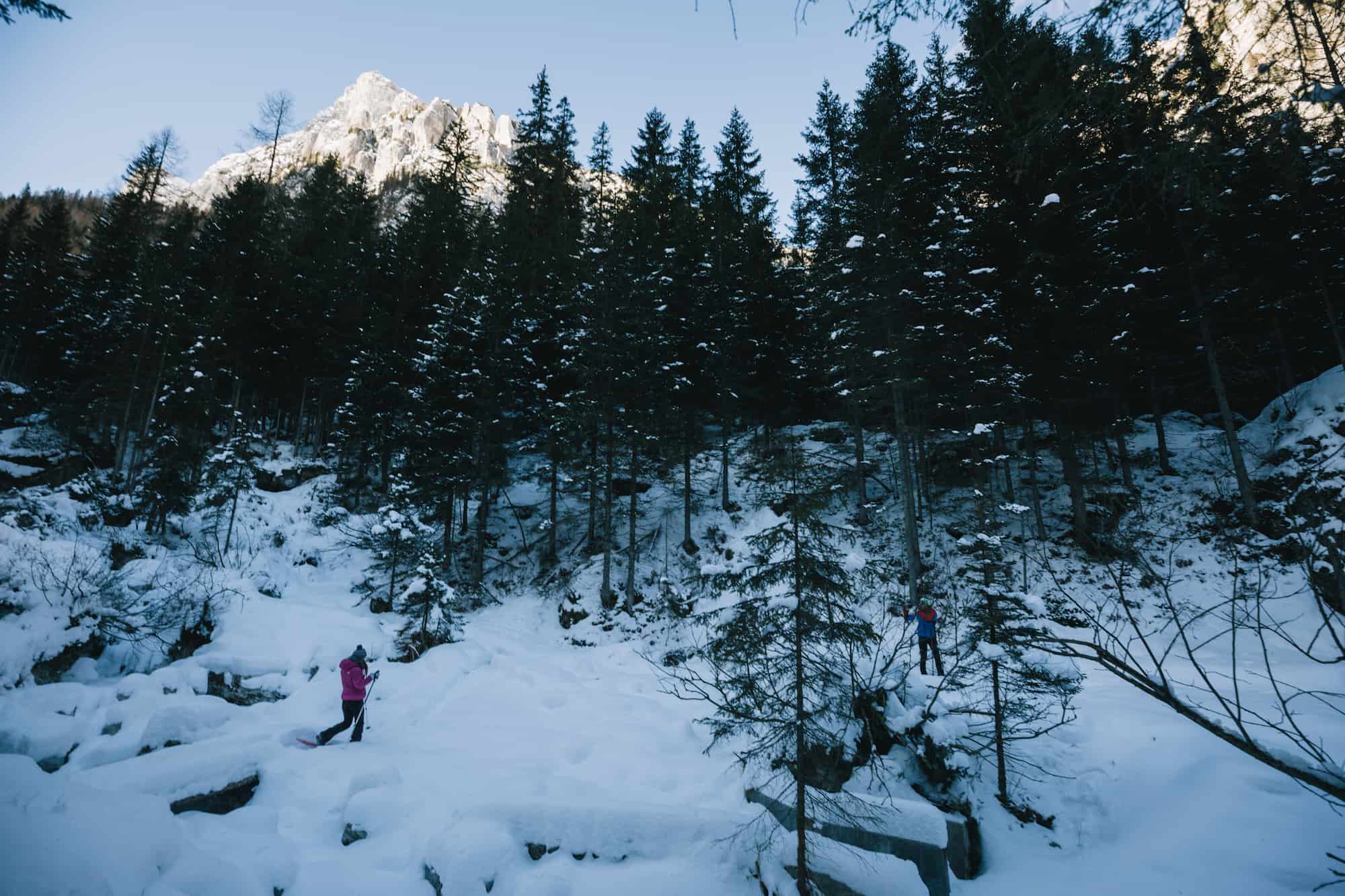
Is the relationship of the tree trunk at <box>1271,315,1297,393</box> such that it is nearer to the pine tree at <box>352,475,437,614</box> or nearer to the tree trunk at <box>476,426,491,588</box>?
the tree trunk at <box>476,426,491,588</box>

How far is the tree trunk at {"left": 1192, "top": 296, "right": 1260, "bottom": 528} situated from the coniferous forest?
205 millimetres

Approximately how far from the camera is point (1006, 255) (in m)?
19.5

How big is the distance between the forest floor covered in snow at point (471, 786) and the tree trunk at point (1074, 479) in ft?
14.5

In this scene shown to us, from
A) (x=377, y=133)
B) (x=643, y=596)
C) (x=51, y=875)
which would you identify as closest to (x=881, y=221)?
(x=643, y=596)

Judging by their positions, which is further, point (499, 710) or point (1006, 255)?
point (1006, 255)

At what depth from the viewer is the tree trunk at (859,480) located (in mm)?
21625

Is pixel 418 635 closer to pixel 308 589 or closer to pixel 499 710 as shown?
pixel 499 710

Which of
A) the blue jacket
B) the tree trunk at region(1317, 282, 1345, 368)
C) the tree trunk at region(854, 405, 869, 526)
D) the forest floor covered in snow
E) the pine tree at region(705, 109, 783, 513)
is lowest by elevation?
the forest floor covered in snow

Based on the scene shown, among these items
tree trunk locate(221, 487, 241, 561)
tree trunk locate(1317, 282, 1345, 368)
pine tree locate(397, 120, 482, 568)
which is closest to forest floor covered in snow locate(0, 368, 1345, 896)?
tree trunk locate(221, 487, 241, 561)

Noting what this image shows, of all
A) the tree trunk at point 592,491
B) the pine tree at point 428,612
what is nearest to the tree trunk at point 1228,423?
the tree trunk at point 592,491

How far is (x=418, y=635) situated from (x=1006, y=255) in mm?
23876

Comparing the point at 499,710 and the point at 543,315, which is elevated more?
the point at 543,315

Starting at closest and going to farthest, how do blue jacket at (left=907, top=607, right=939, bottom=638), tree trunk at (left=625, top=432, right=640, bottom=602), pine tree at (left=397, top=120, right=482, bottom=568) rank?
blue jacket at (left=907, top=607, right=939, bottom=638) → tree trunk at (left=625, top=432, right=640, bottom=602) → pine tree at (left=397, top=120, right=482, bottom=568)

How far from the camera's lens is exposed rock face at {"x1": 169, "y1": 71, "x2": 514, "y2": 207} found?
310 feet
